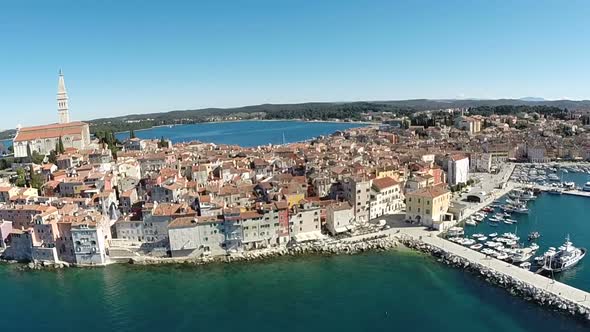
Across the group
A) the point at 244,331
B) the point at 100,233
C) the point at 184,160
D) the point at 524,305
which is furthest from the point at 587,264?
the point at 184,160

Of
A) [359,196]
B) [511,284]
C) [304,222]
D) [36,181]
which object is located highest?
[36,181]

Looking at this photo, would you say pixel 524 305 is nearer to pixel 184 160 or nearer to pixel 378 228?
pixel 378 228

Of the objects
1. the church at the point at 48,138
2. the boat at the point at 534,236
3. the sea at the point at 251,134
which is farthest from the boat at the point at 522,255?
the sea at the point at 251,134

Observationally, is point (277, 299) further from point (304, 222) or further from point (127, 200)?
point (127, 200)

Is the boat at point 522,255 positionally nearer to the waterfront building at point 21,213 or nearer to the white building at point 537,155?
the waterfront building at point 21,213

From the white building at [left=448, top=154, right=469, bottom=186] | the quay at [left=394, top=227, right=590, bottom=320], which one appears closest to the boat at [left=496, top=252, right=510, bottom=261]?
the quay at [left=394, top=227, right=590, bottom=320]

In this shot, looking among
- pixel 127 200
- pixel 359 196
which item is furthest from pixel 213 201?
pixel 359 196
